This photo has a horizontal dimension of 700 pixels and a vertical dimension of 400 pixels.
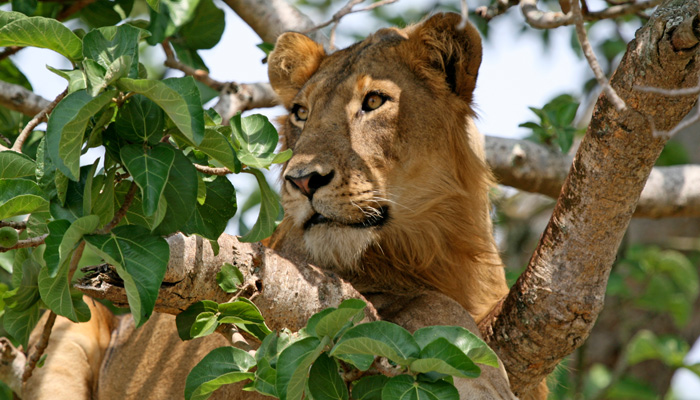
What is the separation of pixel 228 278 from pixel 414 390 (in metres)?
0.87

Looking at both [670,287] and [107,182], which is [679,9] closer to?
[107,182]

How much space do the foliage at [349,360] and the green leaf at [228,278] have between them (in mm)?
365

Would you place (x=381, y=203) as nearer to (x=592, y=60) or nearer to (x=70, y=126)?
(x=592, y=60)

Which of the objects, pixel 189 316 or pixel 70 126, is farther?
pixel 189 316

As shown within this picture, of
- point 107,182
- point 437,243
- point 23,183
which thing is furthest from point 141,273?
point 437,243

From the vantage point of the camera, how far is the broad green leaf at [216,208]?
2.43 m

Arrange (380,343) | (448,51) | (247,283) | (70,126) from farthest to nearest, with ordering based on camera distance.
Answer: (448,51) → (247,283) → (380,343) → (70,126)

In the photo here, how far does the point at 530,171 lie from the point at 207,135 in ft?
10.9

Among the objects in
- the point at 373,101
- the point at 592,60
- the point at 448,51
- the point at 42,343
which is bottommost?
the point at 42,343

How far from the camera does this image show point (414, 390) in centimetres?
206

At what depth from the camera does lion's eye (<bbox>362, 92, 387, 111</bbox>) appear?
3.81m

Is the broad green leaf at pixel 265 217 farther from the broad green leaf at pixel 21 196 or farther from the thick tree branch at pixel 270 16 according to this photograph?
the thick tree branch at pixel 270 16

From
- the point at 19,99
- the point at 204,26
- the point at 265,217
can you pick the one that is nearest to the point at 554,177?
the point at 204,26

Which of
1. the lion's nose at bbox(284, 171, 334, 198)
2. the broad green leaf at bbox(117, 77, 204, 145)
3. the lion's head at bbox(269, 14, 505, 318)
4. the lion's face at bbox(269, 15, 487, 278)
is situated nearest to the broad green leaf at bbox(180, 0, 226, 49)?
the lion's face at bbox(269, 15, 487, 278)
